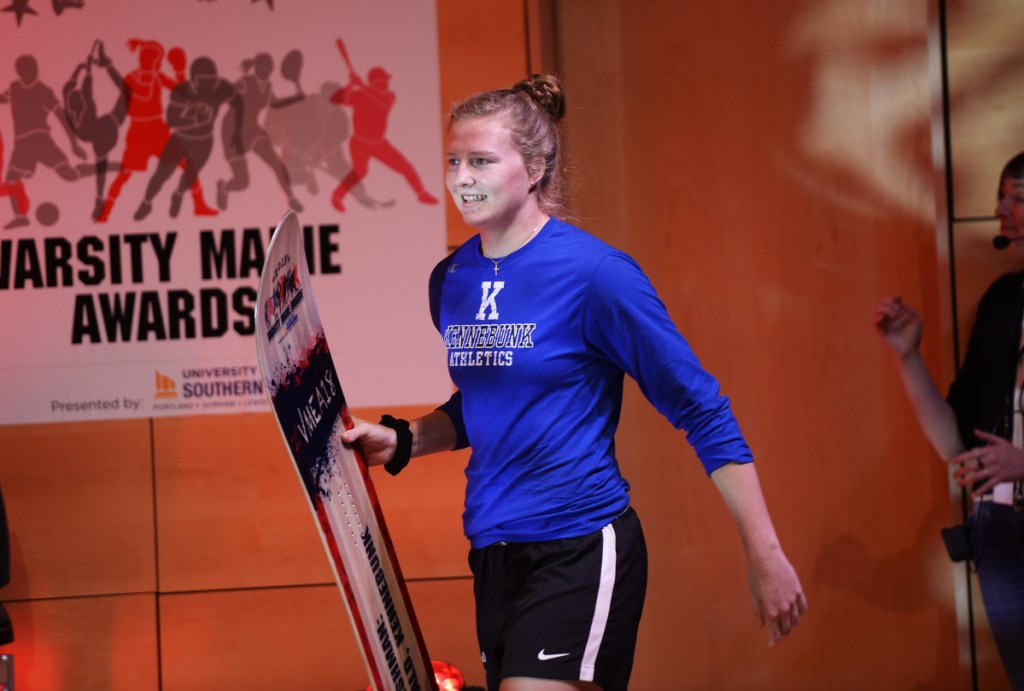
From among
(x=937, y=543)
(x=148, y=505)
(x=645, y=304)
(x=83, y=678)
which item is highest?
(x=645, y=304)

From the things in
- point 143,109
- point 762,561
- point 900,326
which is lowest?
point 762,561

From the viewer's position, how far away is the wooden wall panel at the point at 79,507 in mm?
3900

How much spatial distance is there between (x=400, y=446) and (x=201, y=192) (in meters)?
1.88

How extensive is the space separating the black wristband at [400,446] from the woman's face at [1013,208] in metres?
1.77

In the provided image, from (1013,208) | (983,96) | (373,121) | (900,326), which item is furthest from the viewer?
(373,121)

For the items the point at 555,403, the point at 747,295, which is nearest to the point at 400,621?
the point at 555,403

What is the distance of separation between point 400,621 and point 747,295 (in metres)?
2.13

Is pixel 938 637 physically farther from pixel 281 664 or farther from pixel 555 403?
pixel 555 403

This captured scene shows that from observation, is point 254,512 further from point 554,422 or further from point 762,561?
point 762,561

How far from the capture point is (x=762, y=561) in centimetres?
193

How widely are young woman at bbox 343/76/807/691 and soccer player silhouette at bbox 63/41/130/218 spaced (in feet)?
6.85

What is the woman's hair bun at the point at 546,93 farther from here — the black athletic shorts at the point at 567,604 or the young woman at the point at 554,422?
the black athletic shorts at the point at 567,604

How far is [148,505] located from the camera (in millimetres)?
3910

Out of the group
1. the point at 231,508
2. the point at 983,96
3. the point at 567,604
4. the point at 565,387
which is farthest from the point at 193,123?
the point at 983,96
